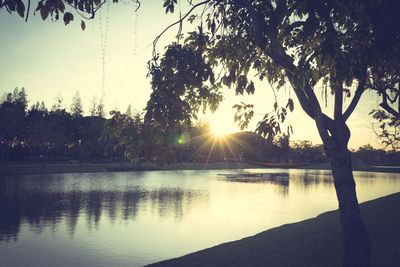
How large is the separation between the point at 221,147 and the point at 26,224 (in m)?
128

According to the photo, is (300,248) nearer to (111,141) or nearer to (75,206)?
(75,206)

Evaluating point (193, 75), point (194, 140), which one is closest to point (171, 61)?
point (193, 75)

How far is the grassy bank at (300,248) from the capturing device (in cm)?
984

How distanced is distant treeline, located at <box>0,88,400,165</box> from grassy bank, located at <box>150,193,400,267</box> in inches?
141

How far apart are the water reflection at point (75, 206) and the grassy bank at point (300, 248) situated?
8619 mm

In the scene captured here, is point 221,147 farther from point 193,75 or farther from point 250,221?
point 193,75

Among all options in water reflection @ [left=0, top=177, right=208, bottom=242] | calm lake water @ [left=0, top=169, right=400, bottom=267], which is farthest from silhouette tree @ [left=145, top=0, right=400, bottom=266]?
water reflection @ [left=0, top=177, right=208, bottom=242]

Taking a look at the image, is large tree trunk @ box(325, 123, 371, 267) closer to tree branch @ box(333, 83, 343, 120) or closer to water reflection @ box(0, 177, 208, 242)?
tree branch @ box(333, 83, 343, 120)

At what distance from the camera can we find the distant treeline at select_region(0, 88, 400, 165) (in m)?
8.11

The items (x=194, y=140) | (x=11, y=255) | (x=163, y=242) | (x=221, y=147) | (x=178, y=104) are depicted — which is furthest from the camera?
(x=221, y=147)

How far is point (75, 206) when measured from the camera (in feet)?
83.1

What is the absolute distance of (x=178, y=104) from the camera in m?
7.87

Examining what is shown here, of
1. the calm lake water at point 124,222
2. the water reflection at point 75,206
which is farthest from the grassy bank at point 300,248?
the water reflection at point 75,206

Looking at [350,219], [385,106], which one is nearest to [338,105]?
[350,219]
